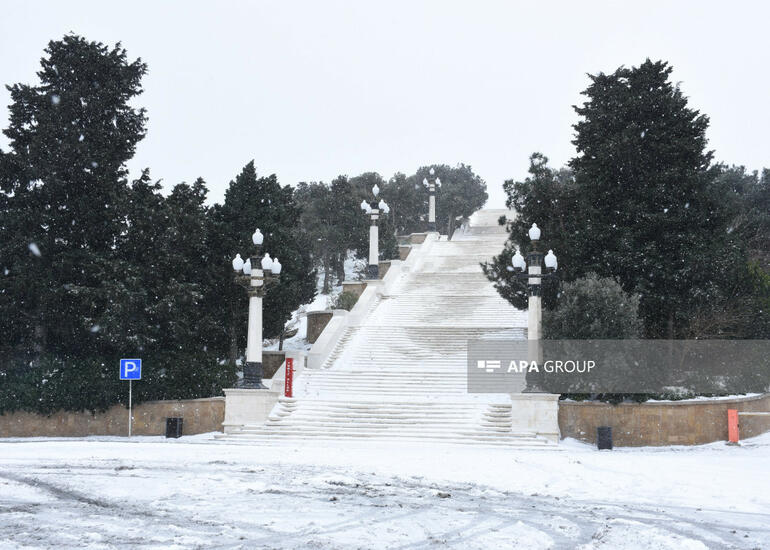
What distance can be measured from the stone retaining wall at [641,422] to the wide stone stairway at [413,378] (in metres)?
1.29

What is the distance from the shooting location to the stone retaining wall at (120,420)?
23828 millimetres

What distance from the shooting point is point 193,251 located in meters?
27.8

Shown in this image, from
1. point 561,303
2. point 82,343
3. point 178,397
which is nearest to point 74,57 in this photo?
point 82,343

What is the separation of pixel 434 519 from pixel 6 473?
722cm

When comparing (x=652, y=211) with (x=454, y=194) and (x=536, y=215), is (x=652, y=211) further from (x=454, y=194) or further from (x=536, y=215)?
(x=454, y=194)

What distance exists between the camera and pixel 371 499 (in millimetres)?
11039

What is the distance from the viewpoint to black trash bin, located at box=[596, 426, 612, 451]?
20.6 meters

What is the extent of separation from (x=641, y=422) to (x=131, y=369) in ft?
45.2

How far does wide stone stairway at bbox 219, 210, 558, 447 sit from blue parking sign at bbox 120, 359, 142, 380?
3.20m

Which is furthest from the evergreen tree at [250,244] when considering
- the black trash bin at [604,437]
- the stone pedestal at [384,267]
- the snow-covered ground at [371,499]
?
the stone pedestal at [384,267]

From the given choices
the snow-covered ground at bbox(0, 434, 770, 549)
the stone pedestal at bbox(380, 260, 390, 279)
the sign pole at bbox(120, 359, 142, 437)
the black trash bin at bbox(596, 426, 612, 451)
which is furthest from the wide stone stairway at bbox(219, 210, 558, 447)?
the snow-covered ground at bbox(0, 434, 770, 549)

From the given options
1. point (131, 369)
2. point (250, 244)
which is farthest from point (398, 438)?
point (250, 244)

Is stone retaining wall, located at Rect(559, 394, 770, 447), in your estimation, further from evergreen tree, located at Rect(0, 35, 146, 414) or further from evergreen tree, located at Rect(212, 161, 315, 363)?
evergreen tree, located at Rect(0, 35, 146, 414)

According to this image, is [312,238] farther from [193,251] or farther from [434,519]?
[434,519]
